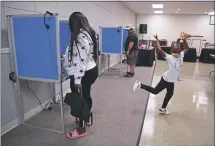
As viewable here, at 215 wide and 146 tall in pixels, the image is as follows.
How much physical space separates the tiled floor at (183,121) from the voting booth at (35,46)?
1299mm

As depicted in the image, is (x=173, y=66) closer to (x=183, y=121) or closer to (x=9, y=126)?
(x=183, y=121)

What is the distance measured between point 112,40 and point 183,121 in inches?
113

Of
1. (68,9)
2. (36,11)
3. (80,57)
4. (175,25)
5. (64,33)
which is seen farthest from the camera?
(175,25)

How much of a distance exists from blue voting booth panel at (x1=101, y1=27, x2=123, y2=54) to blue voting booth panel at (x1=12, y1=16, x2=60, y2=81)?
9.94 ft

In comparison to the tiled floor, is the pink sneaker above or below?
above

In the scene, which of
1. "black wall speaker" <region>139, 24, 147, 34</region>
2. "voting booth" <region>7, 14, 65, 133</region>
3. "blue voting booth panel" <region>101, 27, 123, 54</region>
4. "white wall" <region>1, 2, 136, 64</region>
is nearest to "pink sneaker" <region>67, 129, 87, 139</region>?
"voting booth" <region>7, 14, 65, 133</region>

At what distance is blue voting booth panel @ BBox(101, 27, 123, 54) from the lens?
4.76 metres

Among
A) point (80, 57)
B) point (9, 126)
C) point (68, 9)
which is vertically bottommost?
point (9, 126)

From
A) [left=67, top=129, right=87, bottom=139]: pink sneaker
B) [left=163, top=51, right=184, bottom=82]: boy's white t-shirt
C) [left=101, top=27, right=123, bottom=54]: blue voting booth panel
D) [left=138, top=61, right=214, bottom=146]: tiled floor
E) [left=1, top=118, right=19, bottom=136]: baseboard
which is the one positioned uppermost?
[left=101, top=27, right=123, bottom=54]: blue voting booth panel

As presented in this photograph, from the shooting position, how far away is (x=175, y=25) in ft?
39.2

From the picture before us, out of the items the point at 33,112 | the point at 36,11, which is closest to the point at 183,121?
the point at 33,112

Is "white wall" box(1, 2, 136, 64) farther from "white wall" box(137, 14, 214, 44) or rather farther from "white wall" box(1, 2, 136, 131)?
"white wall" box(137, 14, 214, 44)

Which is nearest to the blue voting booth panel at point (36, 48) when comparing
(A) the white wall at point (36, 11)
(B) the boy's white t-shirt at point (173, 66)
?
(A) the white wall at point (36, 11)

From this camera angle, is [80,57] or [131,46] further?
[131,46]
